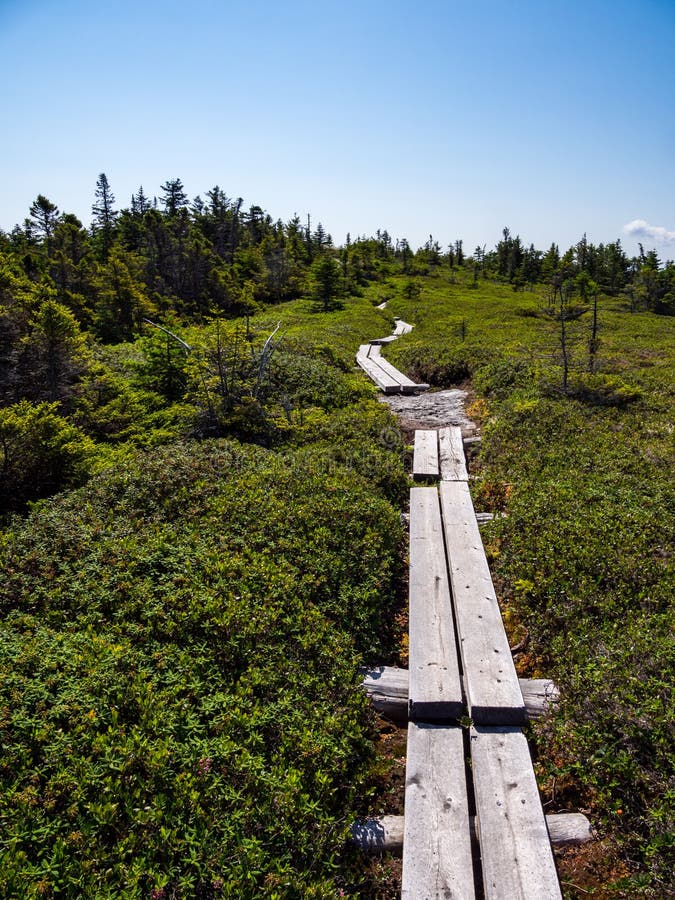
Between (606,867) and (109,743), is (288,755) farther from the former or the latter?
(606,867)

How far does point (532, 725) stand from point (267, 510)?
4.44 metres

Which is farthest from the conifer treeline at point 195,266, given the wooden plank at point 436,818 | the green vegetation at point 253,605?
→ the wooden plank at point 436,818

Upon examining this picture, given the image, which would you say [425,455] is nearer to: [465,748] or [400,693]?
[400,693]

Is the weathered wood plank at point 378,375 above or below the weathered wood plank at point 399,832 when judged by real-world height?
above

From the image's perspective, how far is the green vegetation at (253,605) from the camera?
345cm

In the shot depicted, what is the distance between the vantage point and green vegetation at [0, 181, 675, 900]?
345 centimetres

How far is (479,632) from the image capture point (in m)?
5.68

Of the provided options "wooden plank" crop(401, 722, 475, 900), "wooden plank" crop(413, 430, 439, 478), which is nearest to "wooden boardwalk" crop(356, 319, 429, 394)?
"wooden plank" crop(413, 430, 439, 478)

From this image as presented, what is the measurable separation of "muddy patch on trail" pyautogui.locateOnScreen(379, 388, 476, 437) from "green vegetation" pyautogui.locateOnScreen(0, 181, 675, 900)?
78 cm

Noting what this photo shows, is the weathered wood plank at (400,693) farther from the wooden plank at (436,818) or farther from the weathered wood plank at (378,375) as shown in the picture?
the weathered wood plank at (378,375)

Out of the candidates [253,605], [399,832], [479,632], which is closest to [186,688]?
[253,605]

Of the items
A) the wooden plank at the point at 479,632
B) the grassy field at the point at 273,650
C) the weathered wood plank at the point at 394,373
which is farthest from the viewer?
the weathered wood plank at the point at 394,373

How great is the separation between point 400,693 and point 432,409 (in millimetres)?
11032

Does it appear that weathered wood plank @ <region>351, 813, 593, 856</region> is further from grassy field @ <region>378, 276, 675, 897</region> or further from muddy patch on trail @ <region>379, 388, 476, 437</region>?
muddy patch on trail @ <region>379, 388, 476, 437</region>
